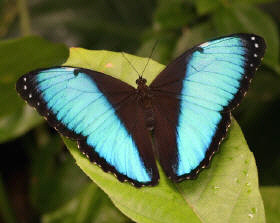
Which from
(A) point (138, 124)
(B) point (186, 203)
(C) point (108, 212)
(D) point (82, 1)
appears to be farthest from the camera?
(D) point (82, 1)

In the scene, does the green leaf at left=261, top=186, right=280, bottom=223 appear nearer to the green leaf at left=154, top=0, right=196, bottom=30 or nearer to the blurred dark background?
the blurred dark background

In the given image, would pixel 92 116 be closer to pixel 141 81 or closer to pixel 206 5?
pixel 141 81

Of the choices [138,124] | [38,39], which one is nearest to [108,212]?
[138,124]

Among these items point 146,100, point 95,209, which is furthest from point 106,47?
point 146,100

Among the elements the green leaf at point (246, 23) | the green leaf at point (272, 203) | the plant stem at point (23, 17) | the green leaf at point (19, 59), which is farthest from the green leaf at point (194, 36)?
the plant stem at point (23, 17)

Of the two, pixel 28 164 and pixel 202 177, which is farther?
pixel 28 164

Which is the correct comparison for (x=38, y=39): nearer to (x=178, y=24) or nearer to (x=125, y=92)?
(x=125, y=92)

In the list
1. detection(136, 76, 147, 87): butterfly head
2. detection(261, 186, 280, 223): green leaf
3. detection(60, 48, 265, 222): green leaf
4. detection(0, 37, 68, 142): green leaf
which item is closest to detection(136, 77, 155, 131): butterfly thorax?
detection(136, 76, 147, 87): butterfly head
